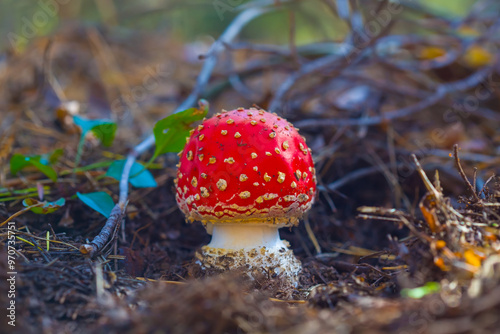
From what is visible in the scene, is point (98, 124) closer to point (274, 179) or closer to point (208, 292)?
point (274, 179)

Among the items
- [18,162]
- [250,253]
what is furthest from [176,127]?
[18,162]

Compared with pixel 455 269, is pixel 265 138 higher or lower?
higher

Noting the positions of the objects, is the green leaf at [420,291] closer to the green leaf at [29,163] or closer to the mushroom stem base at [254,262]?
the mushroom stem base at [254,262]

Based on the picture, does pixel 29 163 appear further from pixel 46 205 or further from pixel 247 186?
pixel 247 186

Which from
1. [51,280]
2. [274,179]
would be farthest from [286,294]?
[51,280]

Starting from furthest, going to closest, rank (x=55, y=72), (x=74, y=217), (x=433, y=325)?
1. (x=55, y=72)
2. (x=74, y=217)
3. (x=433, y=325)

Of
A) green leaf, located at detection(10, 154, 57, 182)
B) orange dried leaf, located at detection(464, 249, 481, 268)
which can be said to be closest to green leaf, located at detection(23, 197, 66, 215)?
green leaf, located at detection(10, 154, 57, 182)

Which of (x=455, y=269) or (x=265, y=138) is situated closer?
(x=455, y=269)
